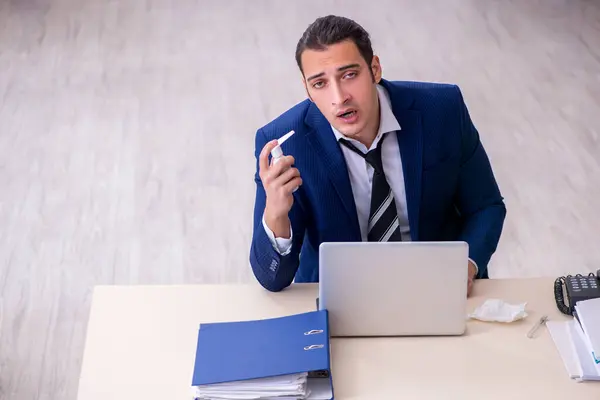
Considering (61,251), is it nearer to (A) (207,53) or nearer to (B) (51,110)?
(B) (51,110)

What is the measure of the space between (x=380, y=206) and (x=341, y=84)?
36 centimetres

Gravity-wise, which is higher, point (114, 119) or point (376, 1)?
point (376, 1)

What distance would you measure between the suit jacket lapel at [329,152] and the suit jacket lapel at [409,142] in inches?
6.0

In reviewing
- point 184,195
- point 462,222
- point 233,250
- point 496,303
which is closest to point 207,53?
point 184,195

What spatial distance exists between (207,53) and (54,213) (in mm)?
1538

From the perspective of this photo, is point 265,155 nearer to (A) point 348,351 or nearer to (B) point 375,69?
(B) point 375,69

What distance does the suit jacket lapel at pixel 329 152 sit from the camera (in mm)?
2488

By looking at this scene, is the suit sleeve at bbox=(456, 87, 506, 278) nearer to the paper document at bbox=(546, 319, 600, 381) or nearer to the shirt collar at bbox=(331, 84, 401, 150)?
the shirt collar at bbox=(331, 84, 401, 150)

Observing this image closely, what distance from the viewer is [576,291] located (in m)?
2.35

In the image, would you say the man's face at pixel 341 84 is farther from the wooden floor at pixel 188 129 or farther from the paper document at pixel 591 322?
the wooden floor at pixel 188 129

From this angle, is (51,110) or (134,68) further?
(134,68)

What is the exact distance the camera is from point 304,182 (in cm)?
253

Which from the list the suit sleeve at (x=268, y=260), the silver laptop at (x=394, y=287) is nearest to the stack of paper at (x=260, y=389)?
the silver laptop at (x=394, y=287)

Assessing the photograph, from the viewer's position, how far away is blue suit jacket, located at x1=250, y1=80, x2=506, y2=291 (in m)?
2.50
